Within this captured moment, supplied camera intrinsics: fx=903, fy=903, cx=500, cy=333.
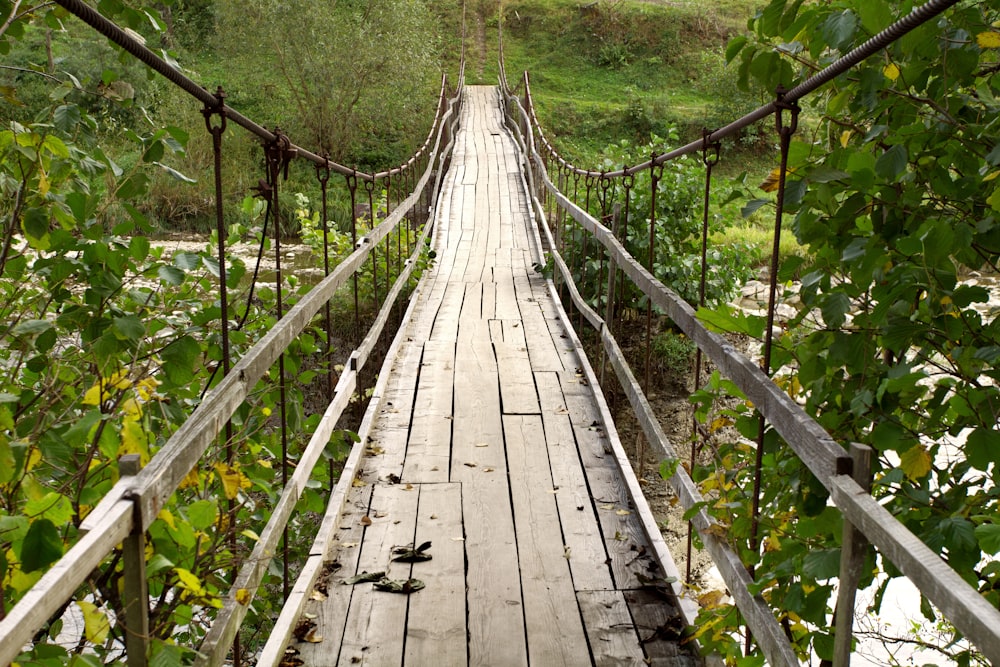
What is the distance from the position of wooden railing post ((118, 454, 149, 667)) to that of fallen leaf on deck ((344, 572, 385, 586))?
1.12 metres

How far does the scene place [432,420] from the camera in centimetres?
369

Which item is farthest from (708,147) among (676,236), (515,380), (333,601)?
(676,236)

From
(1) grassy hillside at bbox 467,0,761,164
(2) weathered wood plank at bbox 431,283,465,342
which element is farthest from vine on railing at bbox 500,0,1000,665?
(1) grassy hillside at bbox 467,0,761,164

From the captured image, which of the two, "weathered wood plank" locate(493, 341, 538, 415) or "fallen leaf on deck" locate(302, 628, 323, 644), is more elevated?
"weathered wood plank" locate(493, 341, 538, 415)

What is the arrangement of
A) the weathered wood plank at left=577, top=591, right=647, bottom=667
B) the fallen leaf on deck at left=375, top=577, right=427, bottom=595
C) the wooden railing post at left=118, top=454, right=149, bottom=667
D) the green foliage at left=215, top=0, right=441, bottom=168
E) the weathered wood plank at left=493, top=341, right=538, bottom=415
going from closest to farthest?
the wooden railing post at left=118, top=454, right=149, bottom=667
the weathered wood plank at left=577, top=591, right=647, bottom=667
the fallen leaf on deck at left=375, top=577, right=427, bottom=595
the weathered wood plank at left=493, top=341, right=538, bottom=415
the green foliage at left=215, top=0, right=441, bottom=168

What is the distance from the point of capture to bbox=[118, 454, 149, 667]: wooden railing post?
4.07ft

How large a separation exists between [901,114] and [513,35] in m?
29.1

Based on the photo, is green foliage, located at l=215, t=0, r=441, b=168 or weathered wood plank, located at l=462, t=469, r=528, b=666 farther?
green foliage, located at l=215, t=0, r=441, b=168

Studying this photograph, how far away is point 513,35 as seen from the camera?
29.2 m

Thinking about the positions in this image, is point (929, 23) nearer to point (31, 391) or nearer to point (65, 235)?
point (65, 235)

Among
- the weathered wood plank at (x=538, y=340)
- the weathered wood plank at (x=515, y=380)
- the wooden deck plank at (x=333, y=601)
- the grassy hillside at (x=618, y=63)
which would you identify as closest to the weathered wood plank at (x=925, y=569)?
the wooden deck plank at (x=333, y=601)

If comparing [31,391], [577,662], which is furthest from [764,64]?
[31,391]

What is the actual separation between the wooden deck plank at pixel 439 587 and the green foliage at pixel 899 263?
2.69 feet

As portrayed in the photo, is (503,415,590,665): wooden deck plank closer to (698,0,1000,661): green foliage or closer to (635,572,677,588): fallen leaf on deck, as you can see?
(635,572,677,588): fallen leaf on deck
